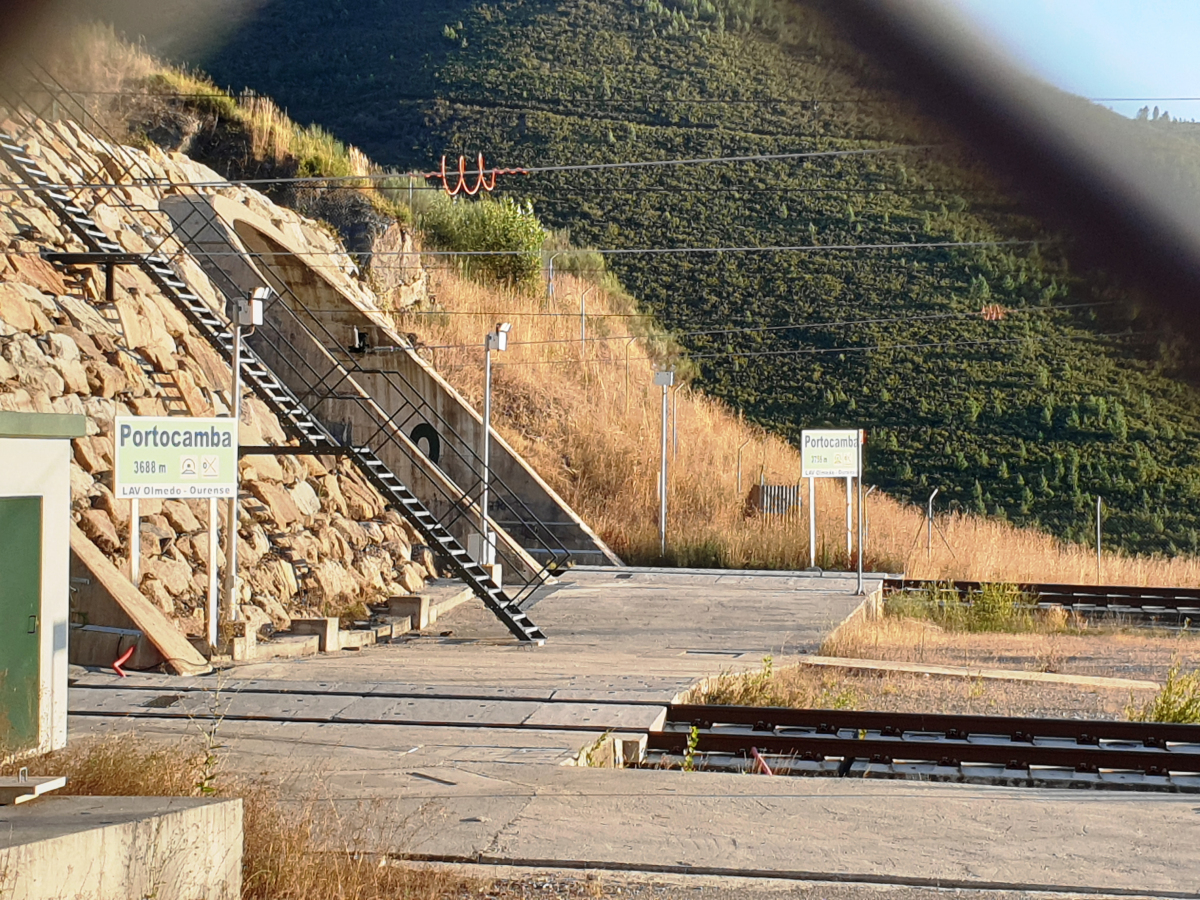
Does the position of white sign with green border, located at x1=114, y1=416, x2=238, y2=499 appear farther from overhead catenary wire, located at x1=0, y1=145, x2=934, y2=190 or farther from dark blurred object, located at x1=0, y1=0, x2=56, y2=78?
dark blurred object, located at x1=0, y1=0, x2=56, y2=78

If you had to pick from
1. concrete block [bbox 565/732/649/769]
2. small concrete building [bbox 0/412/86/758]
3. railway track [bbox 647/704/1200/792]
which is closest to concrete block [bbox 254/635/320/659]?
railway track [bbox 647/704/1200/792]

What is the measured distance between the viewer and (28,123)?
2191 cm

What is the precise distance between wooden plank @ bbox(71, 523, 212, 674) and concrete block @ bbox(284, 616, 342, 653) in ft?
6.50

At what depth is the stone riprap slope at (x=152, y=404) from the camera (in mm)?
16109

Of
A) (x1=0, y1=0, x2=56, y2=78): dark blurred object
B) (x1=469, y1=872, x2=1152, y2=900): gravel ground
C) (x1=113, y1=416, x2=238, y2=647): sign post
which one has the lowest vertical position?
(x1=469, y1=872, x2=1152, y2=900): gravel ground

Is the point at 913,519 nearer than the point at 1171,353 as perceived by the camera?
No

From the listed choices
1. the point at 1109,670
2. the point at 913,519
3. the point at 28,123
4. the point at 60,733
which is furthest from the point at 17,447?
the point at 913,519

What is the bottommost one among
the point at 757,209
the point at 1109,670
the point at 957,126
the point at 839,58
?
the point at 1109,670

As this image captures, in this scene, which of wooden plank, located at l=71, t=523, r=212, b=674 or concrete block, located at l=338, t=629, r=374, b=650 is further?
concrete block, located at l=338, t=629, r=374, b=650

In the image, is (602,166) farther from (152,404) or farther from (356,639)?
(152,404)

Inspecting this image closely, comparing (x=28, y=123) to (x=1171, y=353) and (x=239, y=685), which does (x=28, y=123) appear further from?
(x=1171, y=353)

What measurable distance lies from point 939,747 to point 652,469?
72.3ft

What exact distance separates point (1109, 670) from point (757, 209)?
152ft

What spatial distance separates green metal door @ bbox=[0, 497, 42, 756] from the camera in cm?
820
